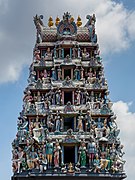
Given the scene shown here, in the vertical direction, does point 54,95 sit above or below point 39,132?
above

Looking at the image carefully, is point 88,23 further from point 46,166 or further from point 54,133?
point 46,166

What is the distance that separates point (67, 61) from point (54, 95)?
3171 mm

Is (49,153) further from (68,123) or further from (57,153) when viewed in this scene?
(68,123)

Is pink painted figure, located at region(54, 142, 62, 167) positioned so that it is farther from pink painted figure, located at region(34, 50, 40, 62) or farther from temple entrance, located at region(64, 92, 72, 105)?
pink painted figure, located at region(34, 50, 40, 62)

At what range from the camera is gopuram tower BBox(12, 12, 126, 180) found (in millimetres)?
29484

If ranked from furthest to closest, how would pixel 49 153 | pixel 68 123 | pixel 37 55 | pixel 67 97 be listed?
pixel 37 55, pixel 67 97, pixel 68 123, pixel 49 153

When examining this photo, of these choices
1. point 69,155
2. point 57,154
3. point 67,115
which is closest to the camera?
point 57,154

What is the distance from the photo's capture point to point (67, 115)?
31359 mm

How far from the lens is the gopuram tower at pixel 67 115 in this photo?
2948 cm

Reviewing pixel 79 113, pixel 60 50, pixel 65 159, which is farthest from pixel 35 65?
Result: pixel 65 159

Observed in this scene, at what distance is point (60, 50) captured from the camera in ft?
112

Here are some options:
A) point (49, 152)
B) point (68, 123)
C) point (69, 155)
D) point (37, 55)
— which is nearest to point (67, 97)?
point (68, 123)

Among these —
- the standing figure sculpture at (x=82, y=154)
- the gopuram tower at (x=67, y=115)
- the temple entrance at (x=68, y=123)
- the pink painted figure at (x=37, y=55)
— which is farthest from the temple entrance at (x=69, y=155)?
the pink painted figure at (x=37, y=55)

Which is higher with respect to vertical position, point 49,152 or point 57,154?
point 49,152
